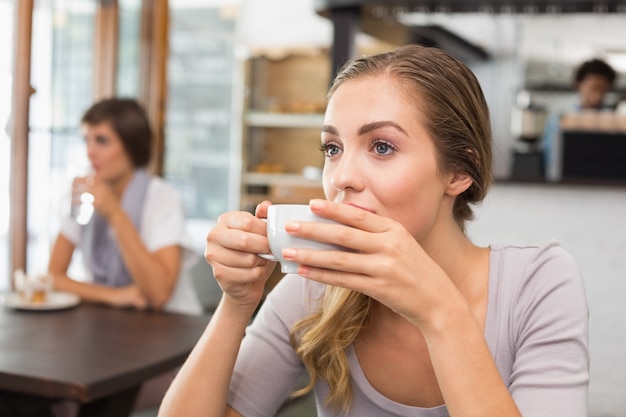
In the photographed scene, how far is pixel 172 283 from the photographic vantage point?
111 inches

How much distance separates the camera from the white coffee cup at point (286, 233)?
96 cm

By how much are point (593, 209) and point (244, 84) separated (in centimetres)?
391

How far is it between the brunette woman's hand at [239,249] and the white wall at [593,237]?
2520mm

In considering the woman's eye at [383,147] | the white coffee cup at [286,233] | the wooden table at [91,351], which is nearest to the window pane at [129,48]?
the wooden table at [91,351]

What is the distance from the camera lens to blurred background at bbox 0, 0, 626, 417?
3881 mm

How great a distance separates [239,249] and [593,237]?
3.07m

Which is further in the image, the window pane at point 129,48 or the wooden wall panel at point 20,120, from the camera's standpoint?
the window pane at point 129,48

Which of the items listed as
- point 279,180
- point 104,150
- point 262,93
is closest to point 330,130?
point 104,150

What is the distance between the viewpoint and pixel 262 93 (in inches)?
283

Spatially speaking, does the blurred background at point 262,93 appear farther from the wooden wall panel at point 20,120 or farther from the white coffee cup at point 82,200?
the white coffee cup at point 82,200

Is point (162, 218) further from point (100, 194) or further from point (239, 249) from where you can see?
point (239, 249)

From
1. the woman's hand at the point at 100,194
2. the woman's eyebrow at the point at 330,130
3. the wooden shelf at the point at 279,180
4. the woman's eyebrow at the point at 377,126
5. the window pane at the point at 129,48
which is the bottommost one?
the wooden shelf at the point at 279,180

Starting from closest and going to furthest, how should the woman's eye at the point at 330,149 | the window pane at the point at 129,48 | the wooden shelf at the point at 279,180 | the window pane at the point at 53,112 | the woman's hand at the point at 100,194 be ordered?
the woman's eye at the point at 330,149 → the woman's hand at the point at 100,194 → the window pane at the point at 53,112 → the window pane at the point at 129,48 → the wooden shelf at the point at 279,180

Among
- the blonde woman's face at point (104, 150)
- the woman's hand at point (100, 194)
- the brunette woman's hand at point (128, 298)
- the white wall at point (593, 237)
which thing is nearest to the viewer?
the brunette woman's hand at point (128, 298)
